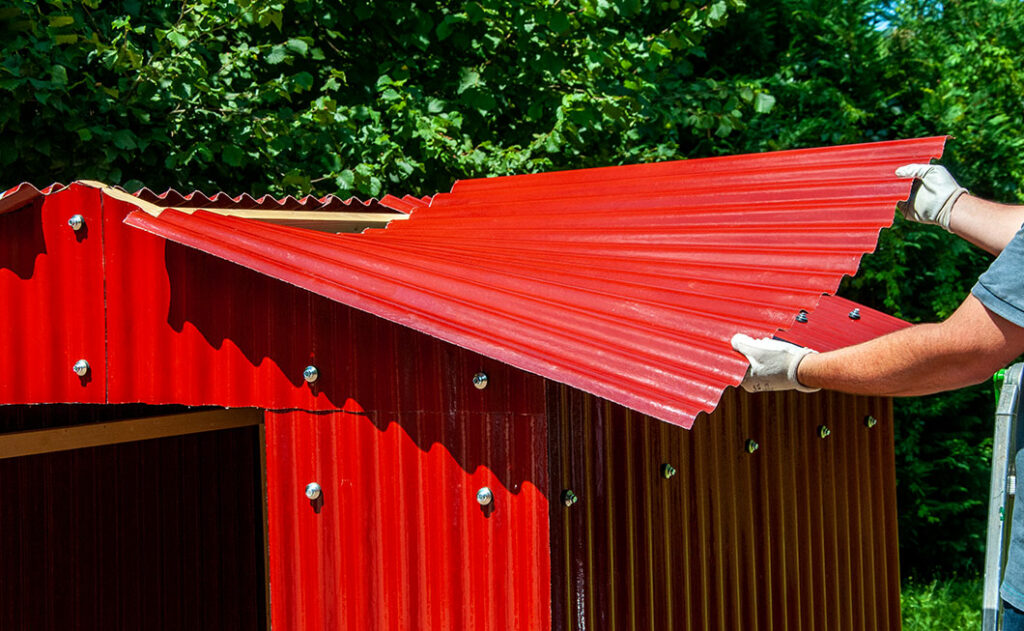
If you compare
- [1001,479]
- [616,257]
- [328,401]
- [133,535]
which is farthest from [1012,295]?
[133,535]

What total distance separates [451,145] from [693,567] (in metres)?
4.67

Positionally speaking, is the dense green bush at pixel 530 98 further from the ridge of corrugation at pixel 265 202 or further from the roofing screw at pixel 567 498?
the roofing screw at pixel 567 498

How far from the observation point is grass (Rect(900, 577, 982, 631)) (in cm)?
849

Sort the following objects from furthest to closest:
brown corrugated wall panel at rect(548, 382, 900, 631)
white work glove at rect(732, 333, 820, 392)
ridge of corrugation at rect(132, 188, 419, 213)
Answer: ridge of corrugation at rect(132, 188, 419, 213), brown corrugated wall panel at rect(548, 382, 900, 631), white work glove at rect(732, 333, 820, 392)

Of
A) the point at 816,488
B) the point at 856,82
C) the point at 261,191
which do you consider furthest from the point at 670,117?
the point at 816,488

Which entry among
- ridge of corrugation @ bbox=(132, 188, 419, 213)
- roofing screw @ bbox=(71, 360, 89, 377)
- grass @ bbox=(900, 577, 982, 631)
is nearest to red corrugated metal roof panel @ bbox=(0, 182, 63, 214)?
roofing screw @ bbox=(71, 360, 89, 377)

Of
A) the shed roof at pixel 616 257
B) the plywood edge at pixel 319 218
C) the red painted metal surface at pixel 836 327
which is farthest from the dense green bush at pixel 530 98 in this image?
the red painted metal surface at pixel 836 327

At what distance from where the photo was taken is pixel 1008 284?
8.27ft

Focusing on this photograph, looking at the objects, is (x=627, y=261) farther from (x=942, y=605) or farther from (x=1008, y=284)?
(x=942, y=605)

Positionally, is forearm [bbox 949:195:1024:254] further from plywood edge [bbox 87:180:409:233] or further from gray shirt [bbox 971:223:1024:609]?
plywood edge [bbox 87:180:409:233]

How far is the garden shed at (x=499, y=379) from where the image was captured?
3107mm

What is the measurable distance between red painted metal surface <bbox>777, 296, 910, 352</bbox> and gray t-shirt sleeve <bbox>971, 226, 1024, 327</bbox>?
1357 mm

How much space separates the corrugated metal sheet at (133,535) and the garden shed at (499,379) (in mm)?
752

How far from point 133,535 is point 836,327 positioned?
382cm
